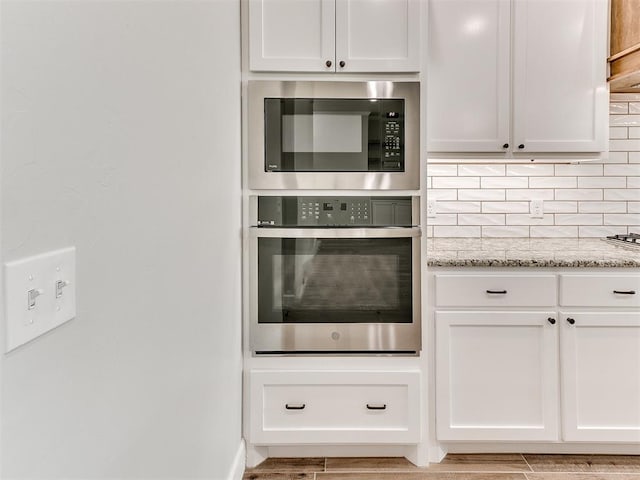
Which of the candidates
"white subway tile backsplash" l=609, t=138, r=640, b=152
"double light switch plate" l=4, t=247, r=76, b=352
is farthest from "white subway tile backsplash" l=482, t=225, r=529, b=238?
"double light switch plate" l=4, t=247, r=76, b=352

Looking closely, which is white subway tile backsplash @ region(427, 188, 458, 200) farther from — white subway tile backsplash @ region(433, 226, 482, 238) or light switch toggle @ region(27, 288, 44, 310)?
light switch toggle @ region(27, 288, 44, 310)

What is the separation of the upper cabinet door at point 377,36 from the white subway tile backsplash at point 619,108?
1.32 m

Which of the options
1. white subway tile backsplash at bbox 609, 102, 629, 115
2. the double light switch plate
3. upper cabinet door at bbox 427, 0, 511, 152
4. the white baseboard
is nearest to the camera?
the double light switch plate

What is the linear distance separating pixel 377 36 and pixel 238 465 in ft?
5.88

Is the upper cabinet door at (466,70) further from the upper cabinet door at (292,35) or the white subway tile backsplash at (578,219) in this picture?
the white subway tile backsplash at (578,219)

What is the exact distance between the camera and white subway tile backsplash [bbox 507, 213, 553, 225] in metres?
2.66

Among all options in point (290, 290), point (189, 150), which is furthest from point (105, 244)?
point (290, 290)

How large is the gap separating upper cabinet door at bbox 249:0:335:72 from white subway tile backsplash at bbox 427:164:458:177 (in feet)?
3.01

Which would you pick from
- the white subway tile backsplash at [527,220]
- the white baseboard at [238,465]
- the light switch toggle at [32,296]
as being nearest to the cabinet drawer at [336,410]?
the white baseboard at [238,465]

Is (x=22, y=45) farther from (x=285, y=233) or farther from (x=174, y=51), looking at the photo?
(x=285, y=233)

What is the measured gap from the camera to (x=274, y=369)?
2.01 m

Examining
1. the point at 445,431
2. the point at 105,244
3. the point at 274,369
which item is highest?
the point at 105,244

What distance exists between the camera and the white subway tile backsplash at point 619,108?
258 centimetres

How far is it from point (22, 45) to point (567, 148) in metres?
2.32
